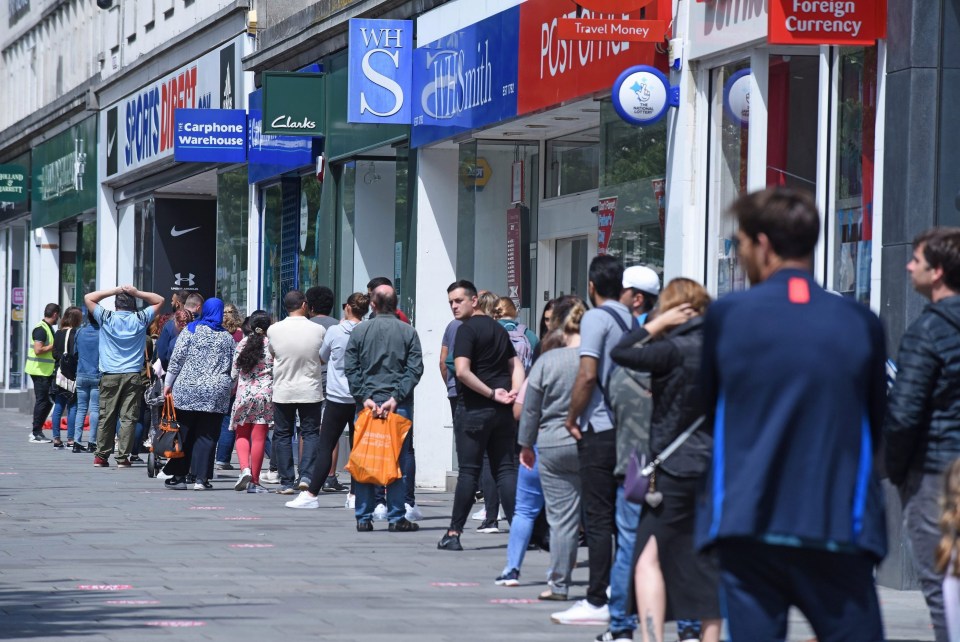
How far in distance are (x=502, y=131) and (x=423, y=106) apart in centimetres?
166

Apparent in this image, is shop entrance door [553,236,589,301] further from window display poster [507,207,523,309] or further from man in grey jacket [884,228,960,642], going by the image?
man in grey jacket [884,228,960,642]

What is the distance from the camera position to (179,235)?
31.4 meters

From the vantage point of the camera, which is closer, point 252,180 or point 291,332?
point 291,332

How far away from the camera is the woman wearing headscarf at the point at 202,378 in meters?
17.0

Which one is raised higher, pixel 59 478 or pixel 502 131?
pixel 502 131

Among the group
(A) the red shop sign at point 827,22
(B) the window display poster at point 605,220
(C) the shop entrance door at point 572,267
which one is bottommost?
(C) the shop entrance door at point 572,267

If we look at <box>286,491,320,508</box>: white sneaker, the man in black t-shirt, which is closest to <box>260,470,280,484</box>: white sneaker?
<box>286,491,320,508</box>: white sneaker

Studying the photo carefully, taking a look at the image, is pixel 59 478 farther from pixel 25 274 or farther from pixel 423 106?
pixel 25 274

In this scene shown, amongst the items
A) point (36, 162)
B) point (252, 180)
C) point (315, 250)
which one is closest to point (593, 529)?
point (315, 250)

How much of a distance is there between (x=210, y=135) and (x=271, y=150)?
1.43 m

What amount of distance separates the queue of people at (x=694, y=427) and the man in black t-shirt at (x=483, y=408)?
2cm

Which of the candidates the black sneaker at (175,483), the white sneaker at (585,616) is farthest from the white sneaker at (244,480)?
the white sneaker at (585,616)

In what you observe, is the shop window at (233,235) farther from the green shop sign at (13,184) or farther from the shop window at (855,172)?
the green shop sign at (13,184)

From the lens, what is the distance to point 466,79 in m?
17.8
